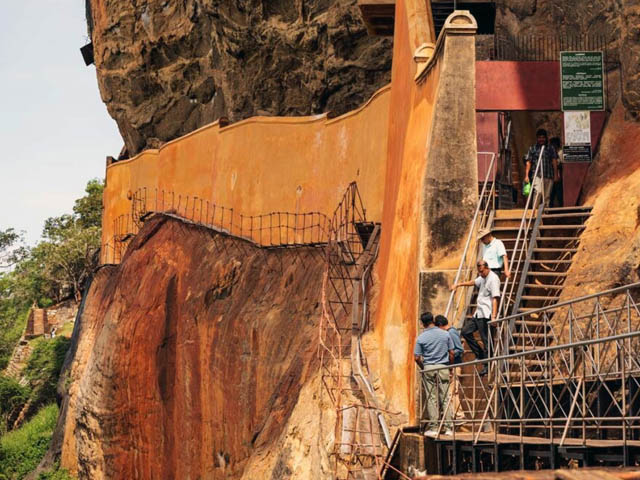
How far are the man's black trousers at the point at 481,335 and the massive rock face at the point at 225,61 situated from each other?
16.5 metres

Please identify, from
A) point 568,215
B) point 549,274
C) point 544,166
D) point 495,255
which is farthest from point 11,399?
point 495,255

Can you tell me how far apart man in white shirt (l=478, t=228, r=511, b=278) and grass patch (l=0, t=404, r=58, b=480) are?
2769cm

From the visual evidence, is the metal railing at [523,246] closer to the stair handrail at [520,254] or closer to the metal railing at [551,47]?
the stair handrail at [520,254]

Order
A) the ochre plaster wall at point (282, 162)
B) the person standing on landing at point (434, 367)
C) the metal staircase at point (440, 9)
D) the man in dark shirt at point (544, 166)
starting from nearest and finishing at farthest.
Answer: the person standing on landing at point (434, 367) < the man in dark shirt at point (544, 166) < the ochre plaster wall at point (282, 162) < the metal staircase at point (440, 9)

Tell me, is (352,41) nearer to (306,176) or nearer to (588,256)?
(306,176)

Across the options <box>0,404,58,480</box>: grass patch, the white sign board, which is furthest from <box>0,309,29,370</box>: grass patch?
the white sign board

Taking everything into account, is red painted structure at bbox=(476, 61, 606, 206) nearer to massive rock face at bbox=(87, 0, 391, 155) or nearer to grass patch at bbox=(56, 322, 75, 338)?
massive rock face at bbox=(87, 0, 391, 155)

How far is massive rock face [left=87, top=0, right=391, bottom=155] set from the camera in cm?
3047

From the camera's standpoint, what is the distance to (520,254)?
15664 millimetres

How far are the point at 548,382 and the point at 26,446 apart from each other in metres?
32.6

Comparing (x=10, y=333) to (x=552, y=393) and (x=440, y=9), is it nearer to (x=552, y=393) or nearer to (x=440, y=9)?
(x=440, y=9)

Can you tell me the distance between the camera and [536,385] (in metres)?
12.1

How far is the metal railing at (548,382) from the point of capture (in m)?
11.9

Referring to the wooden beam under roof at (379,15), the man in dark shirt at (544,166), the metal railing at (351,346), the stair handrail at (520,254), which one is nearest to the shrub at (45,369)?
the metal railing at (351,346)
